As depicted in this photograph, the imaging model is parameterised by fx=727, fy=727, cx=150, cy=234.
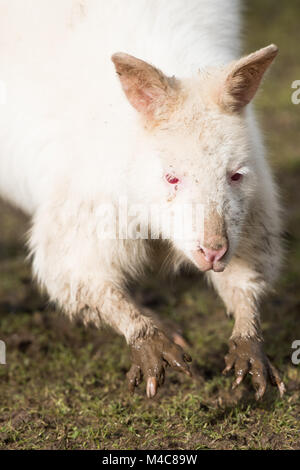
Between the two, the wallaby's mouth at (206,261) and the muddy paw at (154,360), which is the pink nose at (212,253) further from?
the muddy paw at (154,360)

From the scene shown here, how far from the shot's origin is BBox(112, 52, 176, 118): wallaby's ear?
2982 millimetres

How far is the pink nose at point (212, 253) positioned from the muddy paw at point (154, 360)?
532mm

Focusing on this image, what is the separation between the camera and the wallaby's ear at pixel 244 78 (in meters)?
3.03

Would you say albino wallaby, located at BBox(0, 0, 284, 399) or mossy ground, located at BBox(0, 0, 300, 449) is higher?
albino wallaby, located at BBox(0, 0, 284, 399)

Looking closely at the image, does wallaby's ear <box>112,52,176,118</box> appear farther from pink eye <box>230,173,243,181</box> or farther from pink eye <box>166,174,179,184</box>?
pink eye <box>230,173,243,181</box>

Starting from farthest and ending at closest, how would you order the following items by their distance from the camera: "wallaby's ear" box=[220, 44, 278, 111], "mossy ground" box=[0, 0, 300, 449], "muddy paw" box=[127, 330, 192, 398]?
"mossy ground" box=[0, 0, 300, 449], "muddy paw" box=[127, 330, 192, 398], "wallaby's ear" box=[220, 44, 278, 111]

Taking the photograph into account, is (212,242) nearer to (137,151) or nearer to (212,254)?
(212,254)

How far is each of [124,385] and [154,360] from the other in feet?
2.96

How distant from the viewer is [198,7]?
384cm

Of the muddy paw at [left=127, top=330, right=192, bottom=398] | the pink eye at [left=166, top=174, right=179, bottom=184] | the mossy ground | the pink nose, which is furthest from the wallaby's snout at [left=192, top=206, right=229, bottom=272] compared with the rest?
the mossy ground

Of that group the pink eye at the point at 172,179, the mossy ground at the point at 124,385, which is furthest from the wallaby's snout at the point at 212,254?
the mossy ground at the point at 124,385

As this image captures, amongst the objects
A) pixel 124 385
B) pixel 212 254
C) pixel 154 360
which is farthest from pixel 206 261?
pixel 124 385

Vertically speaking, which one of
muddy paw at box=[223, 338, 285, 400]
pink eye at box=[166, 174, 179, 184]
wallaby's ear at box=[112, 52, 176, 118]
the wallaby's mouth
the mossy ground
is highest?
wallaby's ear at box=[112, 52, 176, 118]
